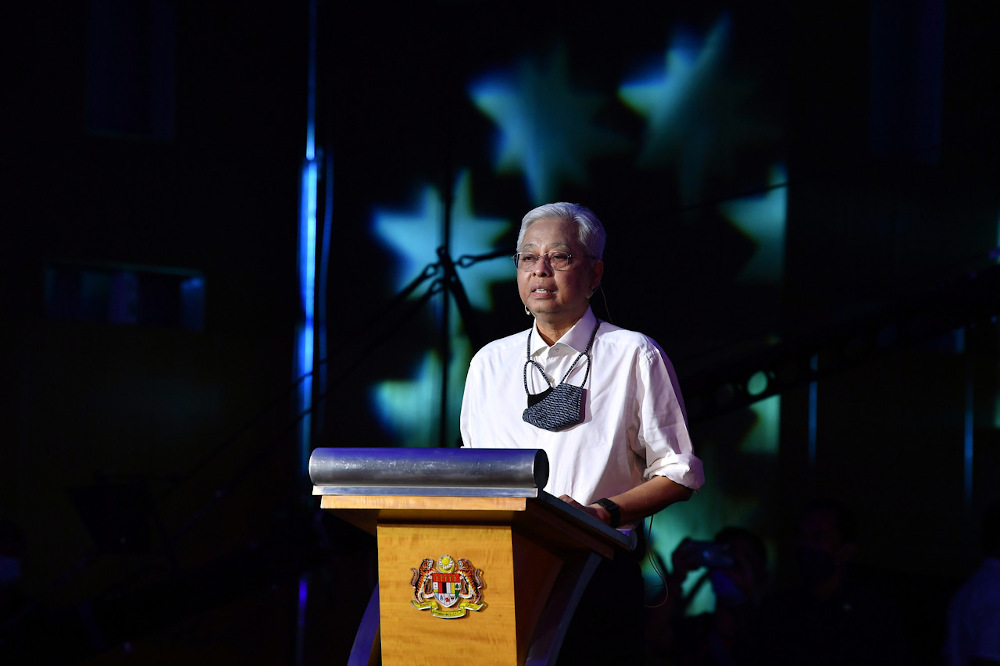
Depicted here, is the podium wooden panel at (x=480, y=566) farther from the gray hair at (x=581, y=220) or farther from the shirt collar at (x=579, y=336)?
the gray hair at (x=581, y=220)

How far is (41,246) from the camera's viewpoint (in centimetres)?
585

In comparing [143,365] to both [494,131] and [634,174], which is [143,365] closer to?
[494,131]

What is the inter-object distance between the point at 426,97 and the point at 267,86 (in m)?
1.01

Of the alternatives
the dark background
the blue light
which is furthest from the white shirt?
the blue light

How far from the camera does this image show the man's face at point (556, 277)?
1.80 m

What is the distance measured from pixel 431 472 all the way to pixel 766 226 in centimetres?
452

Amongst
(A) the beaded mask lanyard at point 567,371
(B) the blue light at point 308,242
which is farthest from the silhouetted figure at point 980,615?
(B) the blue light at point 308,242

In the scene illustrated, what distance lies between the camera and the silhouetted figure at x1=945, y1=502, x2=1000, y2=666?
3367 millimetres

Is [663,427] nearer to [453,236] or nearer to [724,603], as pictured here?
[724,603]

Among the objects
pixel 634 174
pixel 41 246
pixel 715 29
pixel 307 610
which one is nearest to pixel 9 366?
pixel 41 246

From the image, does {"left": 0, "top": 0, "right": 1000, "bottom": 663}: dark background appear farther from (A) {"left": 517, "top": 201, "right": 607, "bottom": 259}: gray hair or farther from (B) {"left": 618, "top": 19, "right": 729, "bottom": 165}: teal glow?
(A) {"left": 517, "top": 201, "right": 607, "bottom": 259}: gray hair

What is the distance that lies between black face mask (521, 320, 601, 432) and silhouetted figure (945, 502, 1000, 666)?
2.27 metres

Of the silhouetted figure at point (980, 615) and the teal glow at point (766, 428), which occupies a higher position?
the teal glow at point (766, 428)

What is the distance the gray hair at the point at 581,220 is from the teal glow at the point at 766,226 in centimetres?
386
